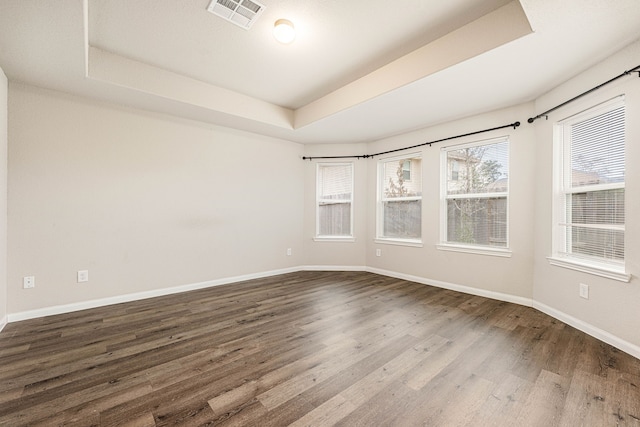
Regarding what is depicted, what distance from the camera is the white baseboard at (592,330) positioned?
7.24 ft

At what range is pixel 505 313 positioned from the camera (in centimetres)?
310

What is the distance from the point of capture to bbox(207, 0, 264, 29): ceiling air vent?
7.06 ft

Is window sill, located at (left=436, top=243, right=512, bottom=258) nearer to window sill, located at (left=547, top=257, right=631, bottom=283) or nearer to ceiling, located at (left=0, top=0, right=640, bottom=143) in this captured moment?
window sill, located at (left=547, top=257, right=631, bottom=283)

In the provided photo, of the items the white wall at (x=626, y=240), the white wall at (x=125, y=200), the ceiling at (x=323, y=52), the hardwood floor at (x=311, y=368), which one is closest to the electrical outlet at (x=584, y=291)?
the white wall at (x=626, y=240)

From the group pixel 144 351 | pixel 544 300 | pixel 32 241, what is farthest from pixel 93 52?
pixel 544 300

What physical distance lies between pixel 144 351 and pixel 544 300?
405 cm

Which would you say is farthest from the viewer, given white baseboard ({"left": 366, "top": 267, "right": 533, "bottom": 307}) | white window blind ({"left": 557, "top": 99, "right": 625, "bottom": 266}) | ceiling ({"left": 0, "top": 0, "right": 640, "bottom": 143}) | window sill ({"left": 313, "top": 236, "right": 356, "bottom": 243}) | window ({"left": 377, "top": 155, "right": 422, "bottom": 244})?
window sill ({"left": 313, "top": 236, "right": 356, "bottom": 243})

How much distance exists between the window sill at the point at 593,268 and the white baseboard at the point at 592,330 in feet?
1.59

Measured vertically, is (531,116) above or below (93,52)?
below

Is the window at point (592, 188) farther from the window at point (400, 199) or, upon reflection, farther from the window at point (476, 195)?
the window at point (400, 199)

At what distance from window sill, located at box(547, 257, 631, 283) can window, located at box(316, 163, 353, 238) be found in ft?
10.2

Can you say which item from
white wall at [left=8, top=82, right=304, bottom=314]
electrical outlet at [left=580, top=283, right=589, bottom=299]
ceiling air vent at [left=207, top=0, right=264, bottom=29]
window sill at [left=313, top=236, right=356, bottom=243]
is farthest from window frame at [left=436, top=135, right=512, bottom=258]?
ceiling air vent at [left=207, top=0, right=264, bottom=29]

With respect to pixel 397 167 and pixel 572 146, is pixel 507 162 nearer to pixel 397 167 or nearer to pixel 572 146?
pixel 572 146

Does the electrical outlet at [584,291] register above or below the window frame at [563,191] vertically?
below
